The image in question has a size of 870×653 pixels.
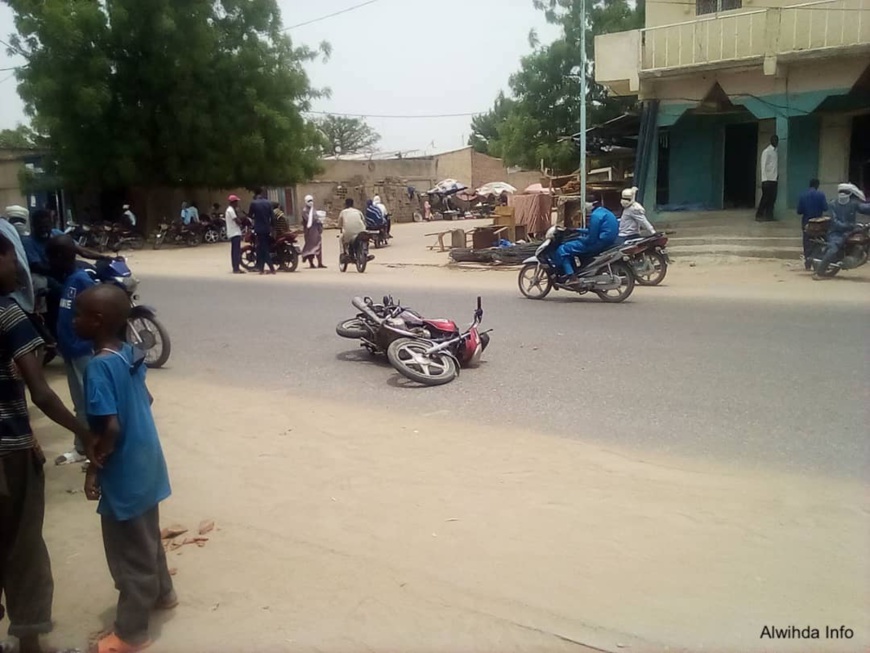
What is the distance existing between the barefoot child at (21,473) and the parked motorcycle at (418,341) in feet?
13.1

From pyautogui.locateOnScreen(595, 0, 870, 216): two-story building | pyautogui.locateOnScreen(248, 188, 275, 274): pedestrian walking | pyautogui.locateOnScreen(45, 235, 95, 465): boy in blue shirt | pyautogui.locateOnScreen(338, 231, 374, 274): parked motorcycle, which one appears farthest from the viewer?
pyautogui.locateOnScreen(338, 231, 374, 274): parked motorcycle

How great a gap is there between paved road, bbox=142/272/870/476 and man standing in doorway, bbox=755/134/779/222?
7369 millimetres

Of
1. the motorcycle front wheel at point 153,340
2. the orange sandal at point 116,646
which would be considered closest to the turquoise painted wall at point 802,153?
the motorcycle front wheel at point 153,340

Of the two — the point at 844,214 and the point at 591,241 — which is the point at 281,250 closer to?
the point at 591,241

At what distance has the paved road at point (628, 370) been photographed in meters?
5.29

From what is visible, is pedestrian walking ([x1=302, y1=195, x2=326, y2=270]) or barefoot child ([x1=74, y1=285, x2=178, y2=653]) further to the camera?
pedestrian walking ([x1=302, y1=195, x2=326, y2=270])

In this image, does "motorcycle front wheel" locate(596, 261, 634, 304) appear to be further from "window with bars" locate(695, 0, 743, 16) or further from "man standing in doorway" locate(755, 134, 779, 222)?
"window with bars" locate(695, 0, 743, 16)

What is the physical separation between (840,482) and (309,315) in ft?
24.9

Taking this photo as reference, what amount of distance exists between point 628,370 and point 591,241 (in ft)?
14.6

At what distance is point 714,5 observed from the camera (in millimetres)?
18938

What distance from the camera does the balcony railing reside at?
1603 centimetres

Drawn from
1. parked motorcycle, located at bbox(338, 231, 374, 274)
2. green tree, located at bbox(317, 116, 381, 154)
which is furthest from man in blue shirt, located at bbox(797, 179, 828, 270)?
green tree, located at bbox(317, 116, 381, 154)

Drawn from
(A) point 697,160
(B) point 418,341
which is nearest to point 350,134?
(A) point 697,160

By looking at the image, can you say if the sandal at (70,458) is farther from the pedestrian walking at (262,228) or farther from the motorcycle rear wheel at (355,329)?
the pedestrian walking at (262,228)
